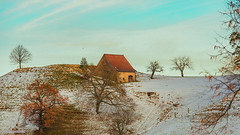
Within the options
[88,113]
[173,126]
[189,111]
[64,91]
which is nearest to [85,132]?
[88,113]

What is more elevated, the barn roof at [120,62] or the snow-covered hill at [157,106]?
the barn roof at [120,62]

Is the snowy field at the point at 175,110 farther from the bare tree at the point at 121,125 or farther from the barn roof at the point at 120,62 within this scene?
the barn roof at the point at 120,62

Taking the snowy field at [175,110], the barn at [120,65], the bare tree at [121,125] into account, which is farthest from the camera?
the barn at [120,65]

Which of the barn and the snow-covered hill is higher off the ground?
the barn

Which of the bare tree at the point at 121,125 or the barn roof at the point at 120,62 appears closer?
the bare tree at the point at 121,125

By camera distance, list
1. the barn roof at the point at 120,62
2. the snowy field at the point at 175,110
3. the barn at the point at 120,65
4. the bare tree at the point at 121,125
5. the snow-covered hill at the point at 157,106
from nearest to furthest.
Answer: the bare tree at the point at 121,125 → the snowy field at the point at 175,110 → the snow-covered hill at the point at 157,106 → the barn at the point at 120,65 → the barn roof at the point at 120,62

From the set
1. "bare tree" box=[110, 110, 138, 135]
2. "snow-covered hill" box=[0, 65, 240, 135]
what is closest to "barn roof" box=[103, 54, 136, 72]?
"snow-covered hill" box=[0, 65, 240, 135]

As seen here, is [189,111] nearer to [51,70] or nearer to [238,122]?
[238,122]

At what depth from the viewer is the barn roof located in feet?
222

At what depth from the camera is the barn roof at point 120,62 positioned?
67750 mm

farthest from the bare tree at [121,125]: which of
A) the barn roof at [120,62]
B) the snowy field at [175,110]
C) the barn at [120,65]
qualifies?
the barn roof at [120,62]

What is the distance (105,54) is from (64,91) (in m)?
22.4

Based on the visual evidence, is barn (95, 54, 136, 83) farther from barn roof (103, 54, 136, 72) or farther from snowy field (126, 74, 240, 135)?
snowy field (126, 74, 240, 135)

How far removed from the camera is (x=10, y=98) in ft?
157
